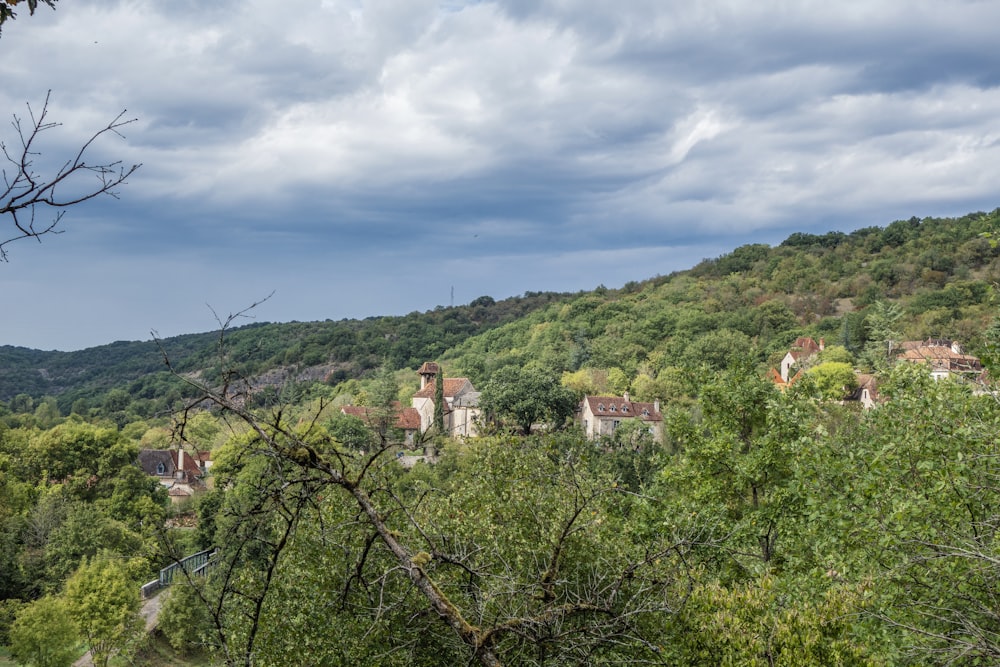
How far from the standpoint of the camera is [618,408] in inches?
2648

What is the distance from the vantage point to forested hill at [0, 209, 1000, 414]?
82438 millimetres

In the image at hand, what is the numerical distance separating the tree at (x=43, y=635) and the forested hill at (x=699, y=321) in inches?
1165

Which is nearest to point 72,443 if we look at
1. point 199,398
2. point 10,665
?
point 10,665

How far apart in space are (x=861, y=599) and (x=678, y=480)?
23.1 feet

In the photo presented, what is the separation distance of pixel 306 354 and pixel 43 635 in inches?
5021

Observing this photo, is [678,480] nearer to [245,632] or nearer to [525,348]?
[245,632]

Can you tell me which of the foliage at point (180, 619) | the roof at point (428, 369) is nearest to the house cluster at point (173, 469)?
the roof at point (428, 369)

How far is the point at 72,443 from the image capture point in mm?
46844

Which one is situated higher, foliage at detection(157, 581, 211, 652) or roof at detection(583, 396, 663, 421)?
roof at detection(583, 396, 663, 421)

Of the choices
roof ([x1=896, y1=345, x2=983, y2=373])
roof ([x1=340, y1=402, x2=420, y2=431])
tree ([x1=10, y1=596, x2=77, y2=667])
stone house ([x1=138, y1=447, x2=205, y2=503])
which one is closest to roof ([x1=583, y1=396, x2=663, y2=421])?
roof ([x1=340, y1=402, x2=420, y2=431])

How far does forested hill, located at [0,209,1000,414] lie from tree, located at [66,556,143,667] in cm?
2695

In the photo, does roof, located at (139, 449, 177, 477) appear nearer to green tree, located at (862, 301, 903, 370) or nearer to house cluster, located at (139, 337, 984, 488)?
house cluster, located at (139, 337, 984, 488)

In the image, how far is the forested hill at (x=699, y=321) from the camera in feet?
270

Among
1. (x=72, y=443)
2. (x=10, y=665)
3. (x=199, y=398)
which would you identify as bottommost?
(x=10, y=665)
